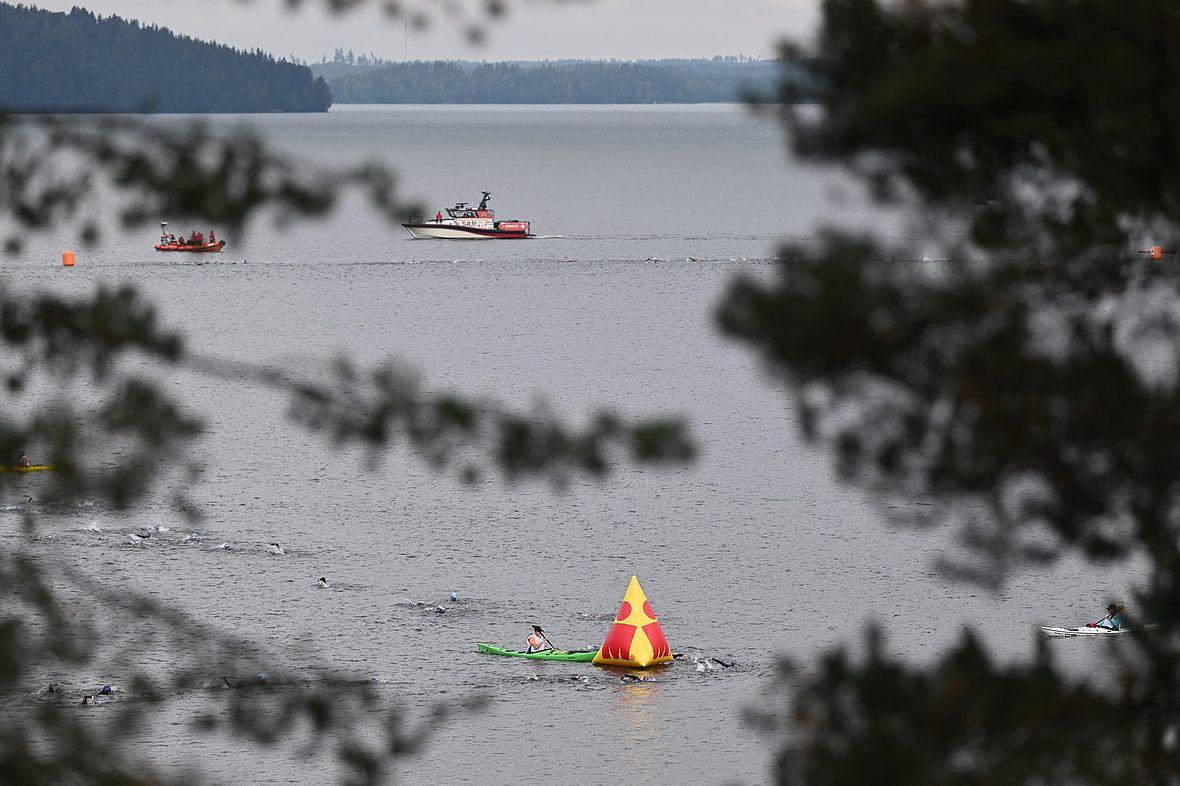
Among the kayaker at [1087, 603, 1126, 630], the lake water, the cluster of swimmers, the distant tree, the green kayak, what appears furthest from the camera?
the green kayak

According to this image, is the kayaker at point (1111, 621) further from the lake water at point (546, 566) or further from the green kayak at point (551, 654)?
the green kayak at point (551, 654)

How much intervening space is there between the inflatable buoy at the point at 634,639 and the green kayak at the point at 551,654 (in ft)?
1.11

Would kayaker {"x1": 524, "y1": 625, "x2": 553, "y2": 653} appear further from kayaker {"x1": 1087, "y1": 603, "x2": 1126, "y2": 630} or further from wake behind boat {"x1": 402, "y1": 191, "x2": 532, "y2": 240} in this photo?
wake behind boat {"x1": 402, "y1": 191, "x2": 532, "y2": 240}

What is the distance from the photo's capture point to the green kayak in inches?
1512

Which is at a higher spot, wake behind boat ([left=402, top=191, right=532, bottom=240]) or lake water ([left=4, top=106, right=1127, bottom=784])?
wake behind boat ([left=402, top=191, right=532, bottom=240])

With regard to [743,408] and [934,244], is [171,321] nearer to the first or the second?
[743,408]

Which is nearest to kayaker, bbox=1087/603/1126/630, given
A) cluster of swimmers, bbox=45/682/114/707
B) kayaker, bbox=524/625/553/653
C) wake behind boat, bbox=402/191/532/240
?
kayaker, bbox=524/625/553/653

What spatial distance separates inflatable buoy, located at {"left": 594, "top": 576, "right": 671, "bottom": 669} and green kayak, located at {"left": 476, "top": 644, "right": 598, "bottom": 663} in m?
0.34

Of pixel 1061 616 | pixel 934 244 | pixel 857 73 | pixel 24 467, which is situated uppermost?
pixel 857 73

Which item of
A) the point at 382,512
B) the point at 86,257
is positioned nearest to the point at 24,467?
the point at 382,512

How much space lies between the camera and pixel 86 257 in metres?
120

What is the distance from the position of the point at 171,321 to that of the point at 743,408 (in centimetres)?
3542

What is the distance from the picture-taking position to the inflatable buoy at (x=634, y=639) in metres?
37.8

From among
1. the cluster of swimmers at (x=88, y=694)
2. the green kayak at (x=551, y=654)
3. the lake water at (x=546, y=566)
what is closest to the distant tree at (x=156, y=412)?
the lake water at (x=546, y=566)
